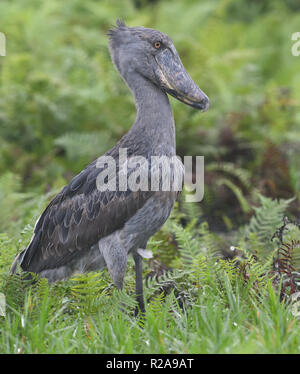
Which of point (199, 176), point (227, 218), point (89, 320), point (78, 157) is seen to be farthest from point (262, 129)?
point (89, 320)

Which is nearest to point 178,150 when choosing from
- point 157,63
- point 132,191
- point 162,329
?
point 157,63

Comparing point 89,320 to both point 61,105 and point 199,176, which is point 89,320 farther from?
point 61,105

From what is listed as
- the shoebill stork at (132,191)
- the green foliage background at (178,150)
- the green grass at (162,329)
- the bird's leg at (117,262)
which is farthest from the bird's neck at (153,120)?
the green grass at (162,329)

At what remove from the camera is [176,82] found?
364 centimetres

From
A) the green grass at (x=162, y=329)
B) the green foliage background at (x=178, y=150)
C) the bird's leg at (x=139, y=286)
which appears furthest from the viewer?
the bird's leg at (x=139, y=286)

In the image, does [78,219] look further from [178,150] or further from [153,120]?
[178,150]

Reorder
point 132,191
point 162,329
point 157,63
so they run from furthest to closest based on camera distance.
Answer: point 157,63 → point 132,191 → point 162,329

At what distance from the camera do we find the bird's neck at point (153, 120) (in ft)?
11.8

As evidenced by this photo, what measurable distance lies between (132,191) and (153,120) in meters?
0.48

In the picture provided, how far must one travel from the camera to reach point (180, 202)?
6094 millimetres

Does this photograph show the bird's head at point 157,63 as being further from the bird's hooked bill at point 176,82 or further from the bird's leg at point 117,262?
the bird's leg at point 117,262

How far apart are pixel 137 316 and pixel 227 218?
2.65 metres

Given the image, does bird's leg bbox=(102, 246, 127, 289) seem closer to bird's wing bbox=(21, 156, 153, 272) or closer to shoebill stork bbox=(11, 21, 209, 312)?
shoebill stork bbox=(11, 21, 209, 312)

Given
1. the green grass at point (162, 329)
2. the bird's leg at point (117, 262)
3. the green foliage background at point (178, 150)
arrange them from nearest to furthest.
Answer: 1. the green grass at point (162, 329)
2. the green foliage background at point (178, 150)
3. the bird's leg at point (117, 262)
